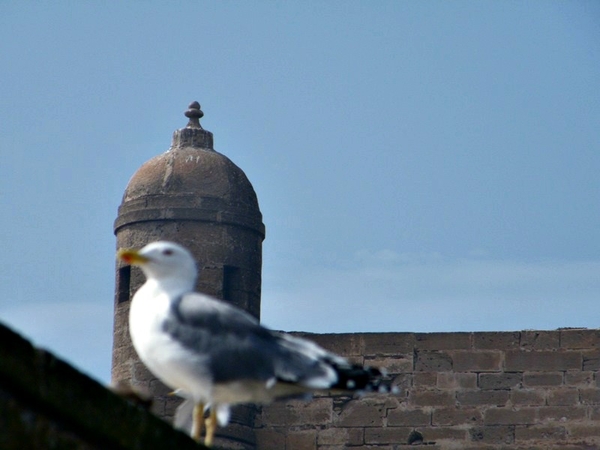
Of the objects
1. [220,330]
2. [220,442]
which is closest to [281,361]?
[220,330]

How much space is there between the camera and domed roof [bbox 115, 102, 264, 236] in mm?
16906

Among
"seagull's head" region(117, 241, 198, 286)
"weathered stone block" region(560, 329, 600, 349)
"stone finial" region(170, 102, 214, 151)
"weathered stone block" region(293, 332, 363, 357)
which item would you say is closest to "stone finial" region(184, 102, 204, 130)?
"stone finial" region(170, 102, 214, 151)

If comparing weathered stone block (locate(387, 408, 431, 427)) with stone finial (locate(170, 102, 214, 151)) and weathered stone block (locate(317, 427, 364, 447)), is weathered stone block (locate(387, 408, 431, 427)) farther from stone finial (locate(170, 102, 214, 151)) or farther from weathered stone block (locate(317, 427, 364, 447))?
stone finial (locate(170, 102, 214, 151))

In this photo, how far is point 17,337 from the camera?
4750 mm

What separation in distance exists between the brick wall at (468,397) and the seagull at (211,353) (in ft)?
30.3

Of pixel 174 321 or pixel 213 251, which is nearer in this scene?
pixel 174 321

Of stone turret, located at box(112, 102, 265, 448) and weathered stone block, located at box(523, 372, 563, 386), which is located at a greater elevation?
stone turret, located at box(112, 102, 265, 448)

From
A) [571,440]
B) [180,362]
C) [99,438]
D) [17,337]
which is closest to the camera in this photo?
[17,337]

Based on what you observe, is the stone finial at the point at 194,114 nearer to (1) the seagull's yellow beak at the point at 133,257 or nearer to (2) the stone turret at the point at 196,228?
(2) the stone turret at the point at 196,228

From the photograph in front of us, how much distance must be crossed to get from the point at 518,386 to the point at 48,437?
11803 mm

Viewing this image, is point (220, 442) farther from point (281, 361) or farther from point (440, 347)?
point (281, 361)

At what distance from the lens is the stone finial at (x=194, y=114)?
17.8 metres

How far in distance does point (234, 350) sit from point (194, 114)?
11.2 metres

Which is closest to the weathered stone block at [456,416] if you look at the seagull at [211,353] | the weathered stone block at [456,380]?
the weathered stone block at [456,380]
